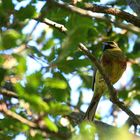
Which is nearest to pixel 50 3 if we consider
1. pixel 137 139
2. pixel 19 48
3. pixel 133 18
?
pixel 19 48

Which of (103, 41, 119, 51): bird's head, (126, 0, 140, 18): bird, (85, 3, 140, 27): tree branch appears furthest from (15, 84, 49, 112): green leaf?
(103, 41, 119, 51): bird's head

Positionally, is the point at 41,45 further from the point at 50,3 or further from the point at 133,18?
the point at 133,18

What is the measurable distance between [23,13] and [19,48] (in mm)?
333

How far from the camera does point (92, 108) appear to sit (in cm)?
480

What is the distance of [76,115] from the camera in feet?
15.0

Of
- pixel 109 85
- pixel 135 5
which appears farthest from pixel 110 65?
pixel 109 85

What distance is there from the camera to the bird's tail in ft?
14.0

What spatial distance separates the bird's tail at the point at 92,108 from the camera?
4267 mm

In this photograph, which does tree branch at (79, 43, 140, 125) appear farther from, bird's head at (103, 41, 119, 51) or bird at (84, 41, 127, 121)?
bird's head at (103, 41, 119, 51)

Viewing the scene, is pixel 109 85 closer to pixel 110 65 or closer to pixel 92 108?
pixel 92 108

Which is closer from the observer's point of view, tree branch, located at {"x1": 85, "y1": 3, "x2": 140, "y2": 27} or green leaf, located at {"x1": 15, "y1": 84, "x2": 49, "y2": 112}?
green leaf, located at {"x1": 15, "y1": 84, "x2": 49, "y2": 112}

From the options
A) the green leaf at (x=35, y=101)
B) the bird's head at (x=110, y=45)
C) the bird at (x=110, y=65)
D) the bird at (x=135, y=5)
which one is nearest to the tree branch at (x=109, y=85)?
the bird at (x=135, y=5)

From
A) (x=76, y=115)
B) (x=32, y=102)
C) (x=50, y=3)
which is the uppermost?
(x=50, y=3)

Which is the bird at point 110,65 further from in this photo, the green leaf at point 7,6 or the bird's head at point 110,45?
the green leaf at point 7,6
